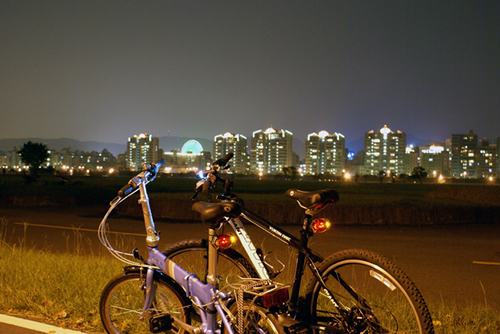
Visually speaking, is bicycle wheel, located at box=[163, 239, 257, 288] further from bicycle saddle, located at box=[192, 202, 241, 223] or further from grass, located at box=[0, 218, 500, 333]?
grass, located at box=[0, 218, 500, 333]

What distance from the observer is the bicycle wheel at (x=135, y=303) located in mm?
3266

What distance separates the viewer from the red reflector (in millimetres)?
2641

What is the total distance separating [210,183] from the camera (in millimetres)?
3268

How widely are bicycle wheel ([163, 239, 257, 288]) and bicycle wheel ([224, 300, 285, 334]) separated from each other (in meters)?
0.27

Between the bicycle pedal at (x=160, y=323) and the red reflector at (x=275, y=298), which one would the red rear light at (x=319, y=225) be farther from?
the bicycle pedal at (x=160, y=323)

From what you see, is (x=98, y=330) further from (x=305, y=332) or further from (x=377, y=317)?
(x=377, y=317)

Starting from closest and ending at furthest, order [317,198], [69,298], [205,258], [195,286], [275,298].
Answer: [275,298]
[317,198]
[195,286]
[205,258]
[69,298]

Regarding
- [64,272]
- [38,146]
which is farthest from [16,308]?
[38,146]

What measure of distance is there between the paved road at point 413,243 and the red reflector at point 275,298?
10.8 feet

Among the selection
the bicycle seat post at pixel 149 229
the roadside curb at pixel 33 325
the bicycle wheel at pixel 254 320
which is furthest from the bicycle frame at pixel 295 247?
the roadside curb at pixel 33 325

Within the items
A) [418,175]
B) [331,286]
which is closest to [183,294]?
[331,286]

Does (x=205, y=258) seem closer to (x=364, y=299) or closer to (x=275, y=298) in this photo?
(x=275, y=298)

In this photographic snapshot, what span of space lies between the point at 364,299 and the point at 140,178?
75.3 inches

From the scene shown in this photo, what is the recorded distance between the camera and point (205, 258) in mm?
3172
